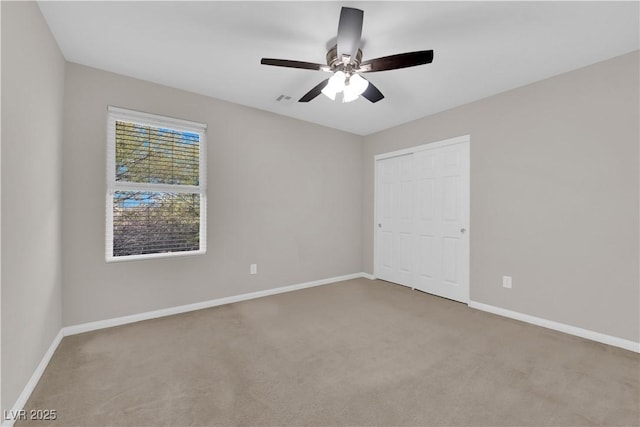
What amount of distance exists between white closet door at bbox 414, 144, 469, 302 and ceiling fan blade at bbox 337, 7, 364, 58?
233 centimetres

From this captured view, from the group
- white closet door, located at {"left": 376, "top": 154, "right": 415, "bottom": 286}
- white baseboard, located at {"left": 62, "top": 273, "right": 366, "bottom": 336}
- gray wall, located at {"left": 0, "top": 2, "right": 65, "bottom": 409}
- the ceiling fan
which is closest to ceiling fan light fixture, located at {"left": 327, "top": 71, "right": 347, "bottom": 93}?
the ceiling fan

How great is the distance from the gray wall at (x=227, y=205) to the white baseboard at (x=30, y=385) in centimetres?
45

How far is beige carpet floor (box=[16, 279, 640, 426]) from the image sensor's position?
62.3 inches

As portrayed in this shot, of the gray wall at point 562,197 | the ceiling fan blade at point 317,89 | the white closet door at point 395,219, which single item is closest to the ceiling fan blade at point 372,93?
the ceiling fan blade at point 317,89

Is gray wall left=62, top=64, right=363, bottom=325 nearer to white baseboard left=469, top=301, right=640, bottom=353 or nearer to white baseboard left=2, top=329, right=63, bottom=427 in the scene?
white baseboard left=2, top=329, right=63, bottom=427

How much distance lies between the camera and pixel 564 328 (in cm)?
270

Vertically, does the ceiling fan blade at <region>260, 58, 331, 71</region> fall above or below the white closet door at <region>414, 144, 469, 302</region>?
above

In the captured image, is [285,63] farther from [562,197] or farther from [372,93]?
[562,197]

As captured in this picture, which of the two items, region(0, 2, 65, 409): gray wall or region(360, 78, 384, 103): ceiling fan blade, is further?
region(360, 78, 384, 103): ceiling fan blade

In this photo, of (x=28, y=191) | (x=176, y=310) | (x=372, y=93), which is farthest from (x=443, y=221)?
(x=28, y=191)

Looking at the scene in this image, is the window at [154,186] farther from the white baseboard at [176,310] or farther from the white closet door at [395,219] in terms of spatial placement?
the white closet door at [395,219]

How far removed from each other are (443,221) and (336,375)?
8.54 ft

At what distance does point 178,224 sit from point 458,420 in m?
3.06

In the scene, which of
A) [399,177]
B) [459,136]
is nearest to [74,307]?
[399,177]
